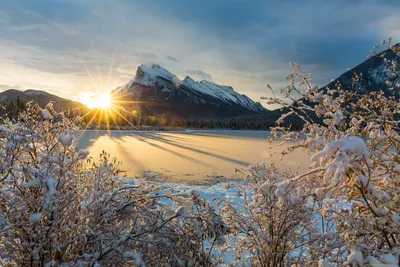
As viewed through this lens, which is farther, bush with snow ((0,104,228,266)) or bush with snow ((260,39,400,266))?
bush with snow ((0,104,228,266))

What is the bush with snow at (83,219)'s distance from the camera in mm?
3172

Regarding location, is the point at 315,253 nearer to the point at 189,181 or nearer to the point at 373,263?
the point at 373,263

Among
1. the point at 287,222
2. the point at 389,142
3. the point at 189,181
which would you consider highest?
the point at 389,142

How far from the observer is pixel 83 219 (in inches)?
137

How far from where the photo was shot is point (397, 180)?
8.95 feet

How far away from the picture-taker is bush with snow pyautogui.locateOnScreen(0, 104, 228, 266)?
3172 millimetres

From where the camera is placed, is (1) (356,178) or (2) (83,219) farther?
(2) (83,219)

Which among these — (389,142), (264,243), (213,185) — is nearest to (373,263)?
(389,142)

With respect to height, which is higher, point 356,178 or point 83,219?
point 356,178

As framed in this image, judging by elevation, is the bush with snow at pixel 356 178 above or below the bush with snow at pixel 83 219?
above

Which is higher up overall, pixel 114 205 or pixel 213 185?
pixel 114 205

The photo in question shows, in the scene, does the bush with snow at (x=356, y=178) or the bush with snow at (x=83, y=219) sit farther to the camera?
the bush with snow at (x=83, y=219)

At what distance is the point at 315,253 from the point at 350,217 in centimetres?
110

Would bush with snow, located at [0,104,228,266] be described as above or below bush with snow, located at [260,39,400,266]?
below
